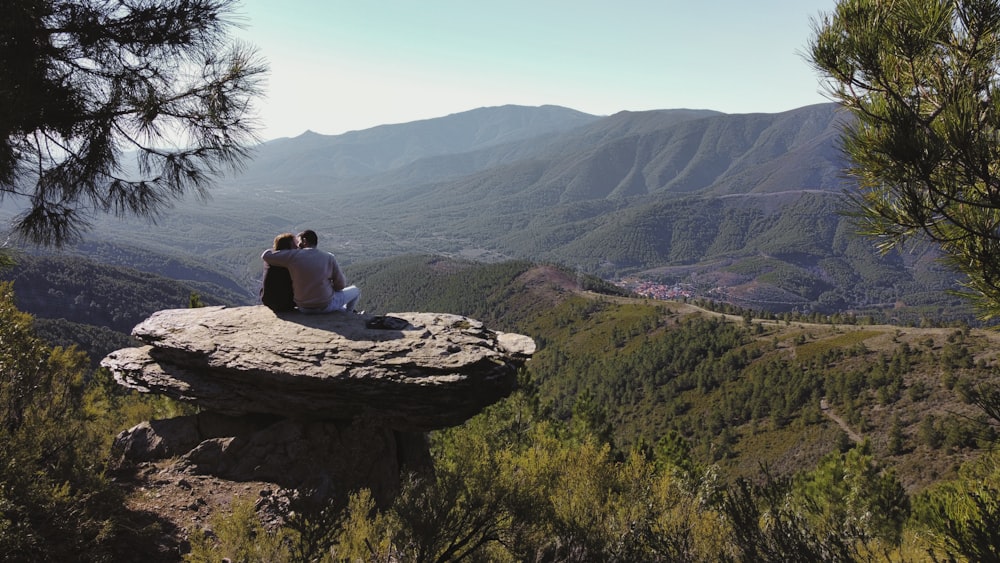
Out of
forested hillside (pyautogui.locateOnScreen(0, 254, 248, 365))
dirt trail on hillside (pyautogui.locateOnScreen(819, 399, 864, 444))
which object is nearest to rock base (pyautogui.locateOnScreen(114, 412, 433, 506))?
dirt trail on hillside (pyautogui.locateOnScreen(819, 399, 864, 444))

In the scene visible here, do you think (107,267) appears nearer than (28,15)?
No

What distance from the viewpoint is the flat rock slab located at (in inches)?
396

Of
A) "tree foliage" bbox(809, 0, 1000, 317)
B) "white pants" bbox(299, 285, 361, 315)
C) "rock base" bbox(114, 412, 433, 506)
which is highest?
"tree foliage" bbox(809, 0, 1000, 317)

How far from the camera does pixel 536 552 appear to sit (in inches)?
403

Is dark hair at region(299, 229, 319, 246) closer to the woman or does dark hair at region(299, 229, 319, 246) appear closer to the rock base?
the woman

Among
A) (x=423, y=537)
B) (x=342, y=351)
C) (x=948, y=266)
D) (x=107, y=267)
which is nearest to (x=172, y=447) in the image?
(x=342, y=351)

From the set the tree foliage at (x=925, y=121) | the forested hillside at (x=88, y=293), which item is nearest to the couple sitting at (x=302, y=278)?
the tree foliage at (x=925, y=121)

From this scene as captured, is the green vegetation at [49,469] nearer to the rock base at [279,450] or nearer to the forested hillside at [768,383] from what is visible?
the rock base at [279,450]

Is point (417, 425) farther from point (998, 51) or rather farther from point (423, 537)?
point (998, 51)

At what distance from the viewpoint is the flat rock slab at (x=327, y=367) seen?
33.0 feet

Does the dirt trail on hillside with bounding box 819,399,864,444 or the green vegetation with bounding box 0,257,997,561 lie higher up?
the green vegetation with bounding box 0,257,997,561

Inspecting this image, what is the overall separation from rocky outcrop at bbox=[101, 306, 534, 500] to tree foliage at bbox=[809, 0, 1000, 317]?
751 centimetres

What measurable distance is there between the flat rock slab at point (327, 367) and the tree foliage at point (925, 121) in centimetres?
752

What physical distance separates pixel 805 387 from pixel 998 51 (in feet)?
337
